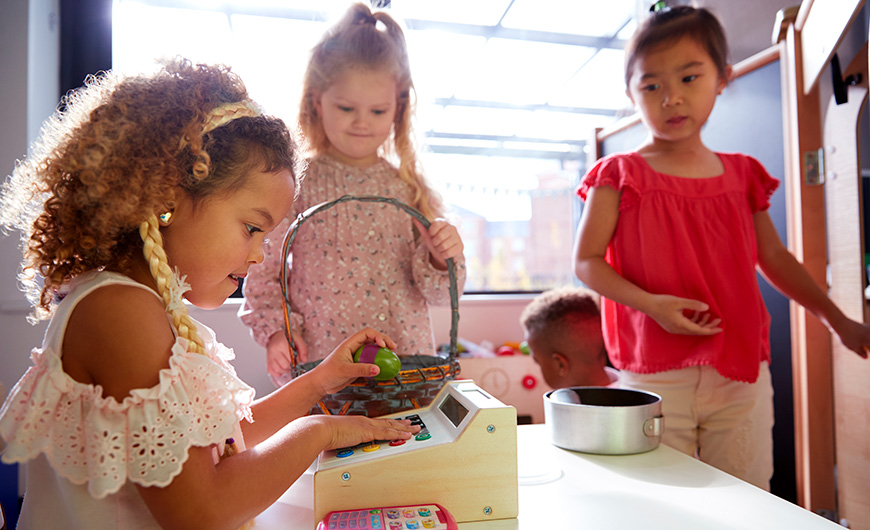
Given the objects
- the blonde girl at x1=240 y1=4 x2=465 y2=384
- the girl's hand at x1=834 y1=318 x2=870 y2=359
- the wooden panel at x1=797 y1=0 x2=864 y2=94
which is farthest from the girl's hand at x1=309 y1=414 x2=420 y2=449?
the wooden panel at x1=797 y1=0 x2=864 y2=94

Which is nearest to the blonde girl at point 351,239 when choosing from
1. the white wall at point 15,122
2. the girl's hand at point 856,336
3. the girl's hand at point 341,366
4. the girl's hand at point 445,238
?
the girl's hand at point 445,238

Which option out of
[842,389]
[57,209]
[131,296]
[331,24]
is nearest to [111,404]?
[131,296]

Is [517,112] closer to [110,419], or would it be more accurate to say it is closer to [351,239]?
[351,239]

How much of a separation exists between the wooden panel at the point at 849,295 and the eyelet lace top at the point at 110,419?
1405 mm

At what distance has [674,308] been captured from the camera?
103 centimetres

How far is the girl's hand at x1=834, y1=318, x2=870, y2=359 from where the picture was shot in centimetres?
116

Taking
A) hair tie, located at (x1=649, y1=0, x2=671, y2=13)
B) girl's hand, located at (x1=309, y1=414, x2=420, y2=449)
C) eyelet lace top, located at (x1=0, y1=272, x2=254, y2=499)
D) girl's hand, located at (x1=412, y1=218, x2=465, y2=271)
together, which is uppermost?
hair tie, located at (x1=649, y1=0, x2=671, y2=13)

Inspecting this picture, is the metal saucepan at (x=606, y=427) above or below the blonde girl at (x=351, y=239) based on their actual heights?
below

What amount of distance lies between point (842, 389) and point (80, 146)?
1.60 m

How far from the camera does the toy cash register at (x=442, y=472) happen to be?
59 centimetres

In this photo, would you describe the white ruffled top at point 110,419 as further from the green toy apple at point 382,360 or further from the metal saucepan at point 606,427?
the metal saucepan at point 606,427

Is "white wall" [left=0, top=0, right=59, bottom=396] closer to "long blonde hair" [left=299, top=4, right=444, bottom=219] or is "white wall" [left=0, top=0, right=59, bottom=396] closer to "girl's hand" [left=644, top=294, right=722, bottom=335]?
"long blonde hair" [left=299, top=4, right=444, bottom=219]

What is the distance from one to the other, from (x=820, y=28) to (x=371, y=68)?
3.29ft

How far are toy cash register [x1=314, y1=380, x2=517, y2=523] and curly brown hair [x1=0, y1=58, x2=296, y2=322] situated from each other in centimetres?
32
